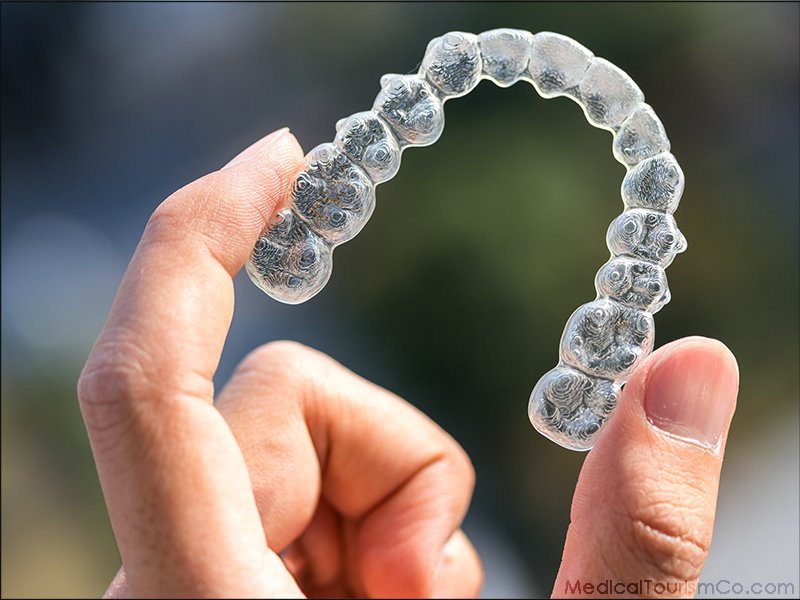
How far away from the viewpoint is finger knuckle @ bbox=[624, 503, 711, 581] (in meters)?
0.76

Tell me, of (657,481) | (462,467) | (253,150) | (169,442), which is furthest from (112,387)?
(462,467)

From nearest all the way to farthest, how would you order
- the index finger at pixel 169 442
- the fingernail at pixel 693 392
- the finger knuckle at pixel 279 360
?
the index finger at pixel 169 442
the fingernail at pixel 693 392
the finger knuckle at pixel 279 360

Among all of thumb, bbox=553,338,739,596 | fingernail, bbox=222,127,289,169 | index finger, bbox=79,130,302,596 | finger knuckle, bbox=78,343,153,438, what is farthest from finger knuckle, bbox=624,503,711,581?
fingernail, bbox=222,127,289,169

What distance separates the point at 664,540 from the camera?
2.49ft

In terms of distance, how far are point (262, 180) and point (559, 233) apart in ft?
4.54

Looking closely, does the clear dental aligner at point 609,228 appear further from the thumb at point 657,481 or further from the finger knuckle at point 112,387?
the finger knuckle at point 112,387

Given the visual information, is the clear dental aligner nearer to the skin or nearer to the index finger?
the skin

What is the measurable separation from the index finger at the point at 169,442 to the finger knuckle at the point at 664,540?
34cm

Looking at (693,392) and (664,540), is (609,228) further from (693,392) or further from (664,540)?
(664,540)

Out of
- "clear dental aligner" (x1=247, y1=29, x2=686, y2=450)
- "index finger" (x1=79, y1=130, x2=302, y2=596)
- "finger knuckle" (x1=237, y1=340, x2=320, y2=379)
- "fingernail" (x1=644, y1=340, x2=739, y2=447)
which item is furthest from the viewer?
"finger knuckle" (x1=237, y1=340, x2=320, y2=379)

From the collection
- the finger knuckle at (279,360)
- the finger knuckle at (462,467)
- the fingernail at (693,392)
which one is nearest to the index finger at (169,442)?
the fingernail at (693,392)

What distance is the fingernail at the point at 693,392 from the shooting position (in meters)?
0.81

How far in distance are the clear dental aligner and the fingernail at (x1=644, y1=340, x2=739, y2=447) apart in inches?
4.0

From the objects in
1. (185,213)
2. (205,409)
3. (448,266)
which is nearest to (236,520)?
(205,409)
